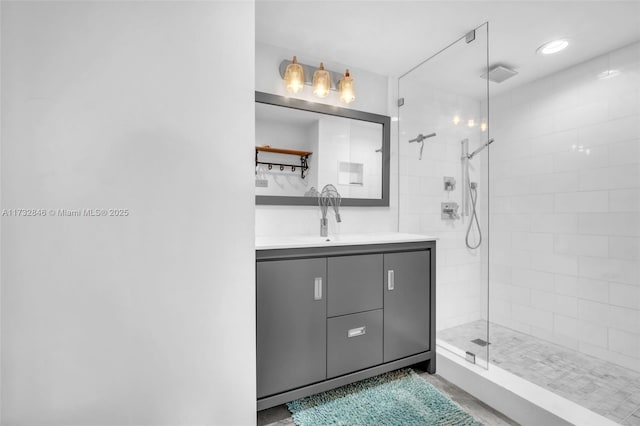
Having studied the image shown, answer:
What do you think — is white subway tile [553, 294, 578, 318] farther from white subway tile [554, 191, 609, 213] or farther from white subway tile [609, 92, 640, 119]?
white subway tile [609, 92, 640, 119]

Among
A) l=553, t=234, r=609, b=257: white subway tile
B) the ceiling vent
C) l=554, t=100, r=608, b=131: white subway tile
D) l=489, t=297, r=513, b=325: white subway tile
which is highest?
the ceiling vent

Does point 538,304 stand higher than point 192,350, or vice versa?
point 192,350

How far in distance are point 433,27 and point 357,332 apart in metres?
1.98

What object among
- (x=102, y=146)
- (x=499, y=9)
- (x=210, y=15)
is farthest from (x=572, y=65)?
(x=102, y=146)

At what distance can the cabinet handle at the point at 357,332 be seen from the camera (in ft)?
5.55

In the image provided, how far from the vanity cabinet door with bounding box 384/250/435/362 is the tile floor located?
300 mm

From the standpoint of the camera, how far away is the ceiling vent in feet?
7.61

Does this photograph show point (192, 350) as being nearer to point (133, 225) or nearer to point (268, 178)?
point (133, 225)

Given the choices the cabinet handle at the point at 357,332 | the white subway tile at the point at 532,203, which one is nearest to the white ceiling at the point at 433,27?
the white subway tile at the point at 532,203

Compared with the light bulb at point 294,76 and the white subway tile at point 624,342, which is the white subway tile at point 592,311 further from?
the light bulb at point 294,76

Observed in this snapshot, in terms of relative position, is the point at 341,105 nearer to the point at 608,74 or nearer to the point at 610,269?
the point at 608,74

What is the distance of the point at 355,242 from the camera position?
1.71 m

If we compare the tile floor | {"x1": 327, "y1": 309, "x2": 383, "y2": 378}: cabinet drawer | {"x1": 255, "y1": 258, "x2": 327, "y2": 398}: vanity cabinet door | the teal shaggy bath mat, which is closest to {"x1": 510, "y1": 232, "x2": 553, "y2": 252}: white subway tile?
the tile floor

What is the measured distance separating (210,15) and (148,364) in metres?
1.30
